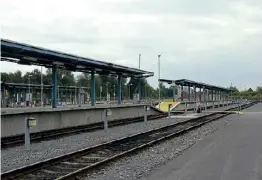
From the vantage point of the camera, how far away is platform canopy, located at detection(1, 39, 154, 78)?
1911 centimetres

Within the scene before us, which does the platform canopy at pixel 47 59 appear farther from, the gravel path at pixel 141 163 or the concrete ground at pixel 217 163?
the concrete ground at pixel 217 163

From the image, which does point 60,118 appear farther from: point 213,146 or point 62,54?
point 213,146

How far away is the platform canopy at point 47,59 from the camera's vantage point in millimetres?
19109

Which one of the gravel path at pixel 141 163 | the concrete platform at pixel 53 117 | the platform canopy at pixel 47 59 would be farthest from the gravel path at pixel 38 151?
the platform canopy at pixel 47 59

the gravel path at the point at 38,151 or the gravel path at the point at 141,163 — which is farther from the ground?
the gravel path at the point at 38,151

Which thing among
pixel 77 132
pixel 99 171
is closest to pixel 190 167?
pixel 99 171

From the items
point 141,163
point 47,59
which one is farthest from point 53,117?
point 141,163

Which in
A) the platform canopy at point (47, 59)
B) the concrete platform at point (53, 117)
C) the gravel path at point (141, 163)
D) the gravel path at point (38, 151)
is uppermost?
the platform canopy at point (47, 59)

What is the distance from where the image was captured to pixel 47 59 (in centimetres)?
2269

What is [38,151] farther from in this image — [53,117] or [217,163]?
[53,117]

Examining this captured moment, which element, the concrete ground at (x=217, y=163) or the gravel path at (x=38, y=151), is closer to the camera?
the concrete ground at (x=217, y=163)

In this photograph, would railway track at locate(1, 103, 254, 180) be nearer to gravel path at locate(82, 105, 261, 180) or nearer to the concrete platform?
gravel path at locate(82, 105, 261, 180)

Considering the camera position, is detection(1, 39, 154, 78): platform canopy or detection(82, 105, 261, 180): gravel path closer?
detection(82, 105, 261, 180): gravel path

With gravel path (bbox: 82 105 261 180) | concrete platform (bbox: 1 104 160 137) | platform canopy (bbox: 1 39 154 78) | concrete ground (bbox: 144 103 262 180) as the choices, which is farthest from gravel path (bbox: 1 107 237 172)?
platform canopy (bbox: 1 39 154 78)
